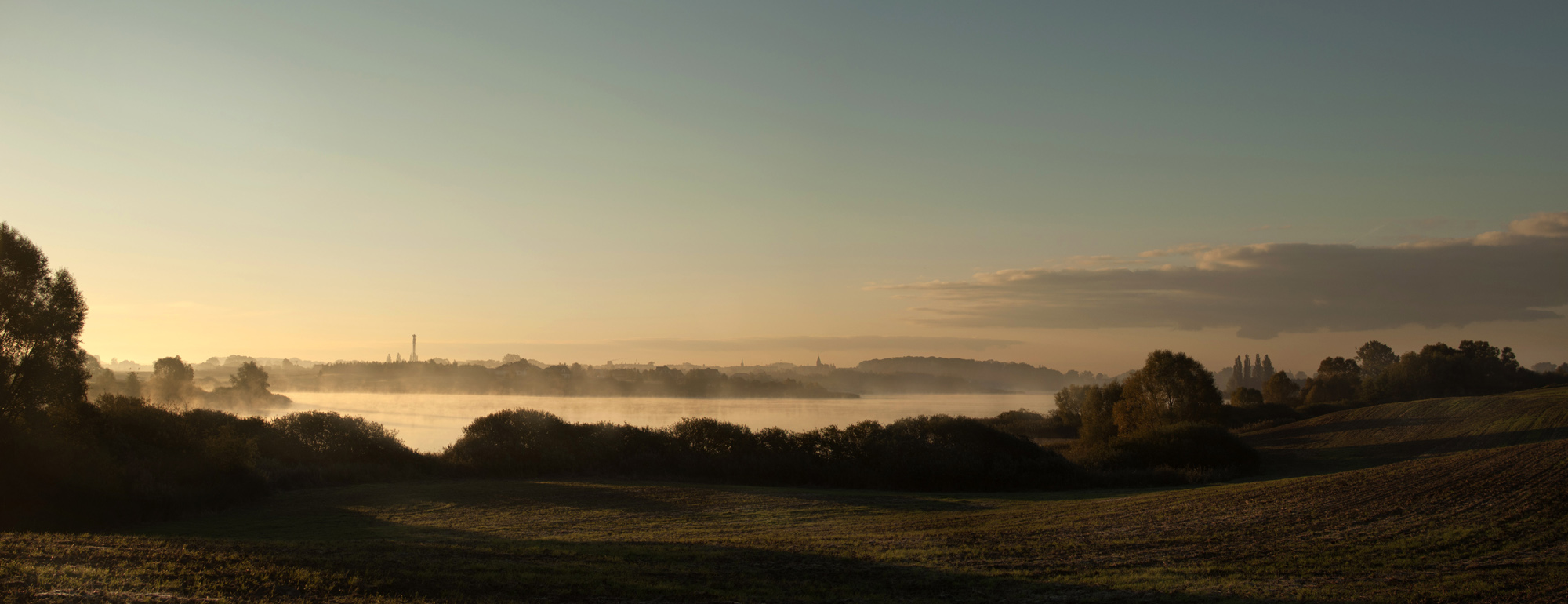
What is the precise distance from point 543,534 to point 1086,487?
25153 mm

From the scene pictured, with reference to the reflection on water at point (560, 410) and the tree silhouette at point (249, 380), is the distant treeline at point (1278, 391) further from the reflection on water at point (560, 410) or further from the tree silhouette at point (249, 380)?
the tree silhouette at point (249, 380)

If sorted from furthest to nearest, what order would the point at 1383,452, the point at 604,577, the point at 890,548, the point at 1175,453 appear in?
the point at 1383,452 → the point at 1175,453 → the point at 890,548 → the point at 604,577

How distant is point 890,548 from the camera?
49.1 feet

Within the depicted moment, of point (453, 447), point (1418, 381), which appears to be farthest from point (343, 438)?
point (1418, 381)

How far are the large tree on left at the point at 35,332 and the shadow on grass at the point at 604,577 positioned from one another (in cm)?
1869

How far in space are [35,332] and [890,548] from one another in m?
31.3

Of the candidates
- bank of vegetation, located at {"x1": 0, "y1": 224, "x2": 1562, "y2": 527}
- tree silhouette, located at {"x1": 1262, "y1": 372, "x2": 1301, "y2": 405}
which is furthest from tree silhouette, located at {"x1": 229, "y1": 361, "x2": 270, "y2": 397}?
tree silhouette, located at {"x1": 1262, "y1": 372, "x2": 1301, "y2": 405}

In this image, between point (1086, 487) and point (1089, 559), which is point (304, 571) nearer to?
point (1089, 559)

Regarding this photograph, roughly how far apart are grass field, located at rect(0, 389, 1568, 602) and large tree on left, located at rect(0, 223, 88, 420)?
28.0 ft

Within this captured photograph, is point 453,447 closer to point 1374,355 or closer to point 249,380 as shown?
point 249,380

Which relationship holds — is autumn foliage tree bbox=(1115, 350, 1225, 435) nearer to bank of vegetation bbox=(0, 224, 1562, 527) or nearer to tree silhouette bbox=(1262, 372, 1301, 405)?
bank of vegetation bbox=(0, 224, 1562, 527)

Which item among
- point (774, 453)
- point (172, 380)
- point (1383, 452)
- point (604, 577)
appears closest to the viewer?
point (604, 577)

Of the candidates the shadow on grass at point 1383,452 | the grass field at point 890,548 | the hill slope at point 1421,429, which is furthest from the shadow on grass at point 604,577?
the hill slope at point 1421,429

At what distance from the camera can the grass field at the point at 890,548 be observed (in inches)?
400
